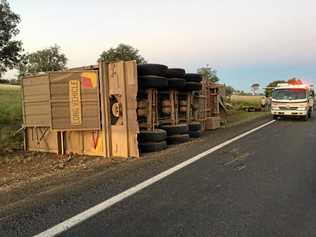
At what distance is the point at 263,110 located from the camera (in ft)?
139

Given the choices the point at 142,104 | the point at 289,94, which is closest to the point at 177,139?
the point at 142,104

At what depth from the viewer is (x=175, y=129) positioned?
13992 mm

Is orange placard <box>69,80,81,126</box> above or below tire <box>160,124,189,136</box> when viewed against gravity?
above

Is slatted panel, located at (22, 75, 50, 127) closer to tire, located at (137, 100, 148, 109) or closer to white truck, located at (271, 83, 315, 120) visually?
tire, located at (137, 100, 148, 109)

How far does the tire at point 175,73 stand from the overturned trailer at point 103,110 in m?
0.03

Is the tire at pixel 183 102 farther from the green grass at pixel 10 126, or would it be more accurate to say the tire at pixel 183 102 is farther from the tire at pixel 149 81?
the green grass at pixel 10 126

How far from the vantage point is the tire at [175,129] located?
45.4 ft

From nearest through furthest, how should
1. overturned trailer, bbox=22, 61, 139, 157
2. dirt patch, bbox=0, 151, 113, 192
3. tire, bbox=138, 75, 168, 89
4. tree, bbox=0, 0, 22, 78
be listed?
dirt patch, bbox=0, 151, 113, 192 < overturned trailer, bbox=22, 61, 139, 157 < tire, bbox=138, 75, 168, 89 < tree, bbox=0, 0, 22, 78

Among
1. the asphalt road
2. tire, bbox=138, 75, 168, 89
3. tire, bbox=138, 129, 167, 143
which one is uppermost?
tire, bbox=138, 75, 168, 89

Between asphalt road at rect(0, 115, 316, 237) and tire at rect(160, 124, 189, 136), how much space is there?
178 inches

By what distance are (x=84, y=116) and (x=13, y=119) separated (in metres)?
11.3

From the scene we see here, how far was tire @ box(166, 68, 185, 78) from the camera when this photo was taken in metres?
14.3

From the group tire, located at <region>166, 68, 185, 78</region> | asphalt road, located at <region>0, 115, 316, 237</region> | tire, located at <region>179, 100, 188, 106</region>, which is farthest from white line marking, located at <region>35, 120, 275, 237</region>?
tire, located at <region>179, 100, 188, 106</region>

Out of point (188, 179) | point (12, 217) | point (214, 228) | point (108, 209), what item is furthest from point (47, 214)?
point (188, 179)
